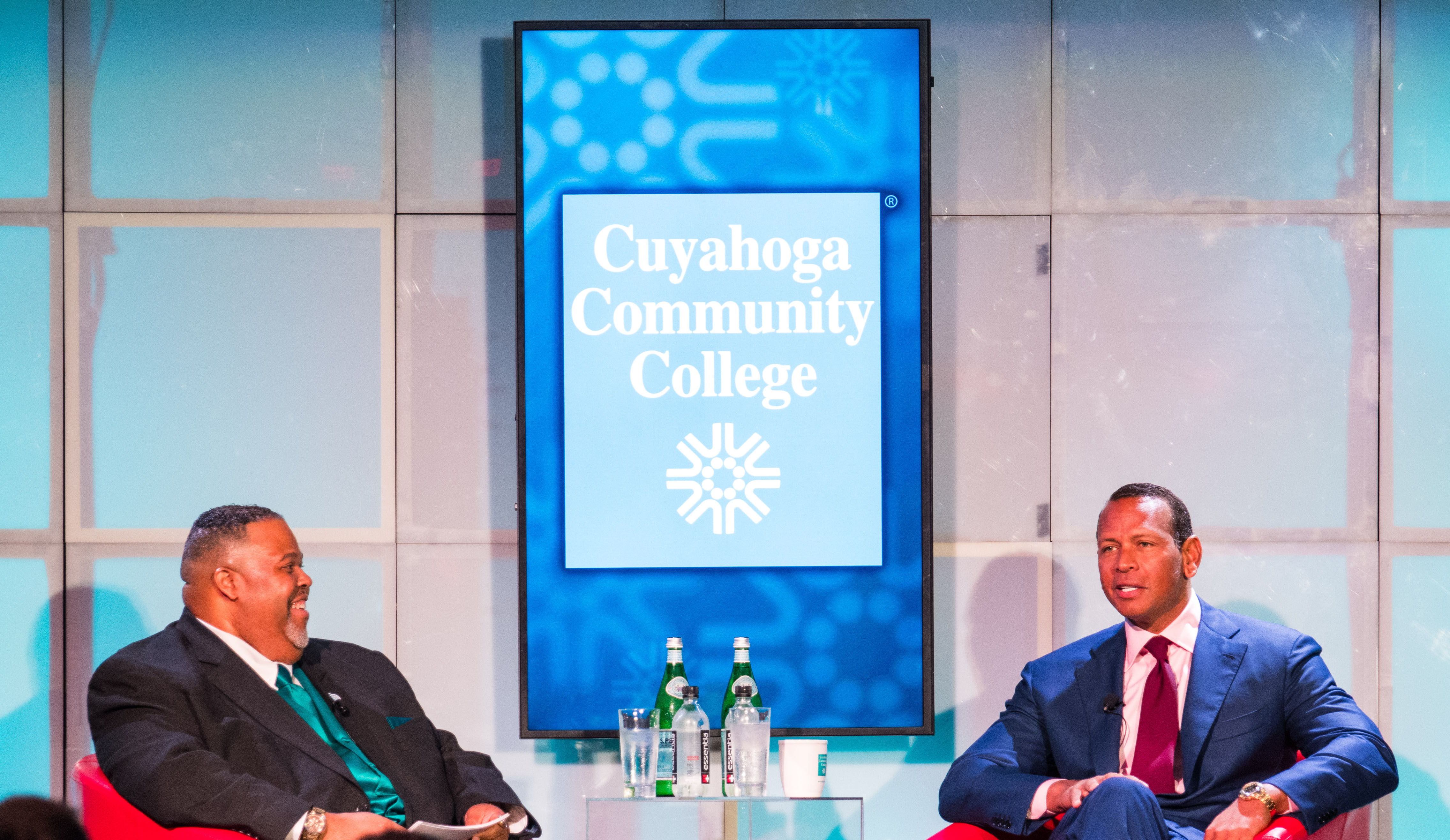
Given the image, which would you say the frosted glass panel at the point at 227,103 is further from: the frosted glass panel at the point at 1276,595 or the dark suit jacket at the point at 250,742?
the frosted glass panel at the point at 1276,595

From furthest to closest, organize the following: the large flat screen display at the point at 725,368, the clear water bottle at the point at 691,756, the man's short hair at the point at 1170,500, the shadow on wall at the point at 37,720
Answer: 1. the shadow on wall at the point at 37,720
2. the large flat screen display at the point at 725,368
3. the clear water bottle at the point at 691,756
4. the man's short hair at the point at 1170,500

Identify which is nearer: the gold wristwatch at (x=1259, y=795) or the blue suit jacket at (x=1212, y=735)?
the gold wristwatch at (x=1259, y=795)

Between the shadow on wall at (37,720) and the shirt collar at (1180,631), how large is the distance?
3.23 metres

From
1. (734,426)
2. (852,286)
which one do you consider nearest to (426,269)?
(734,426)

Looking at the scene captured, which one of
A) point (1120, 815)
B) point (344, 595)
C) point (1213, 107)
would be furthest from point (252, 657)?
point (1213, 107)

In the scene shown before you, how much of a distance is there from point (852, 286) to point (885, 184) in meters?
0.33

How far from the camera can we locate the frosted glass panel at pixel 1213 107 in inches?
156

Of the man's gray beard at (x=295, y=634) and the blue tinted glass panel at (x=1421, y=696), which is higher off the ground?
the man's gray beard at (x=295, y=634)

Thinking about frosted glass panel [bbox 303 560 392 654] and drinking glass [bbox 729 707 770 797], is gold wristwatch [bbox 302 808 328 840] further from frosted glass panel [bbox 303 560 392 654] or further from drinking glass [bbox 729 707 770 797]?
frosted glass panel [bbox 303 560 392 654]

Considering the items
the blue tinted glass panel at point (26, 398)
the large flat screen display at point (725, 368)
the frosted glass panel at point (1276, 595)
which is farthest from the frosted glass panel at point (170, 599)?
the frosted glass panel at point (1276, 595)

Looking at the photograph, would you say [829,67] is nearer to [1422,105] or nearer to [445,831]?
[1422,105]

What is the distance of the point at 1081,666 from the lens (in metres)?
3.16

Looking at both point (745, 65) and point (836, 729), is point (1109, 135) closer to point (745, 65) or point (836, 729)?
point (745, 65)

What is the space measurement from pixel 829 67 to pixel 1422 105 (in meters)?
1.93
